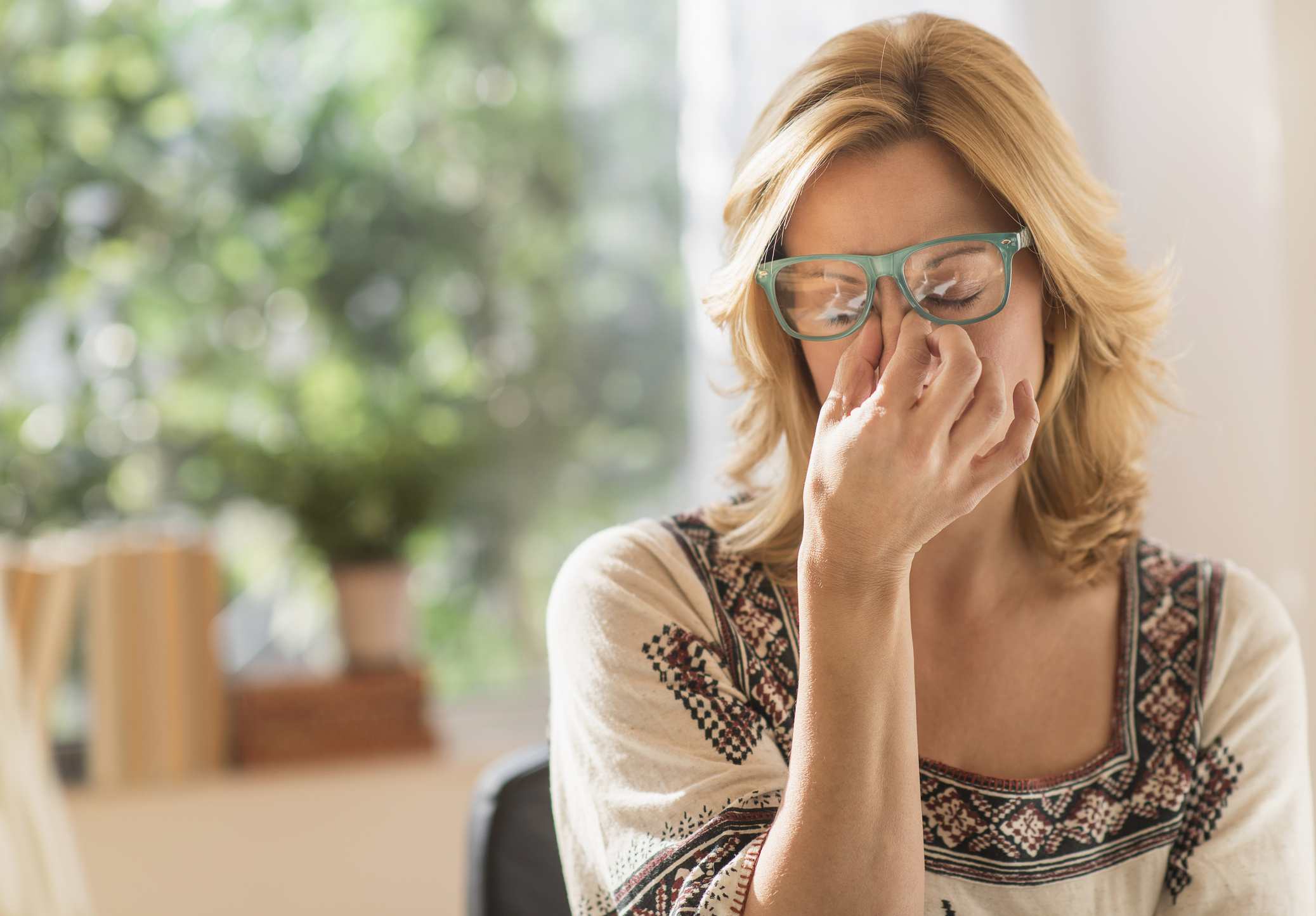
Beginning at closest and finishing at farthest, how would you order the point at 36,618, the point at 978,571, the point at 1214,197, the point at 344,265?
1. the point at 978,571
2. the point at 1214,197
3. the point at 36,618
4. the point at 344,265

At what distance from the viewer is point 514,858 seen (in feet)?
3.96

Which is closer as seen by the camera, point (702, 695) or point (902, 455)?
point (902, 455)

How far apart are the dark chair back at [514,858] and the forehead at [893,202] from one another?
603 millimetres

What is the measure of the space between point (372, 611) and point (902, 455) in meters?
1.53

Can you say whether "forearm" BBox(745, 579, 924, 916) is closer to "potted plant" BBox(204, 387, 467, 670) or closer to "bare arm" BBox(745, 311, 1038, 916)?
"bare arm" BBox(745, 311, 1038, 916)

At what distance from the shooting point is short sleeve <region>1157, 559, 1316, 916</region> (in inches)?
39.6

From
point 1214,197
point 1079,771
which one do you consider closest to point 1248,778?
point 1079,771

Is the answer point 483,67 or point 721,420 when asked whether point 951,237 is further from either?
point 483,67

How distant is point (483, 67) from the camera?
2.37 meters

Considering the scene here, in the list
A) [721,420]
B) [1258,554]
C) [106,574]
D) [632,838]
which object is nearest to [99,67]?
[106,574]

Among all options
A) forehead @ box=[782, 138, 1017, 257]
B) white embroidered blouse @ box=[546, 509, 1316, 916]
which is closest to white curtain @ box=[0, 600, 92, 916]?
white embroidered blouse @ box=[546, 509, 1316, 916]

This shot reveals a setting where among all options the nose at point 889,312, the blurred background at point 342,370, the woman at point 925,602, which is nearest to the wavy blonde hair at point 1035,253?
the woman at point 925,602

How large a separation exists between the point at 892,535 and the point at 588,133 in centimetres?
179

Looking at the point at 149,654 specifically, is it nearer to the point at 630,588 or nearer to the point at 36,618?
the point at 36,618
